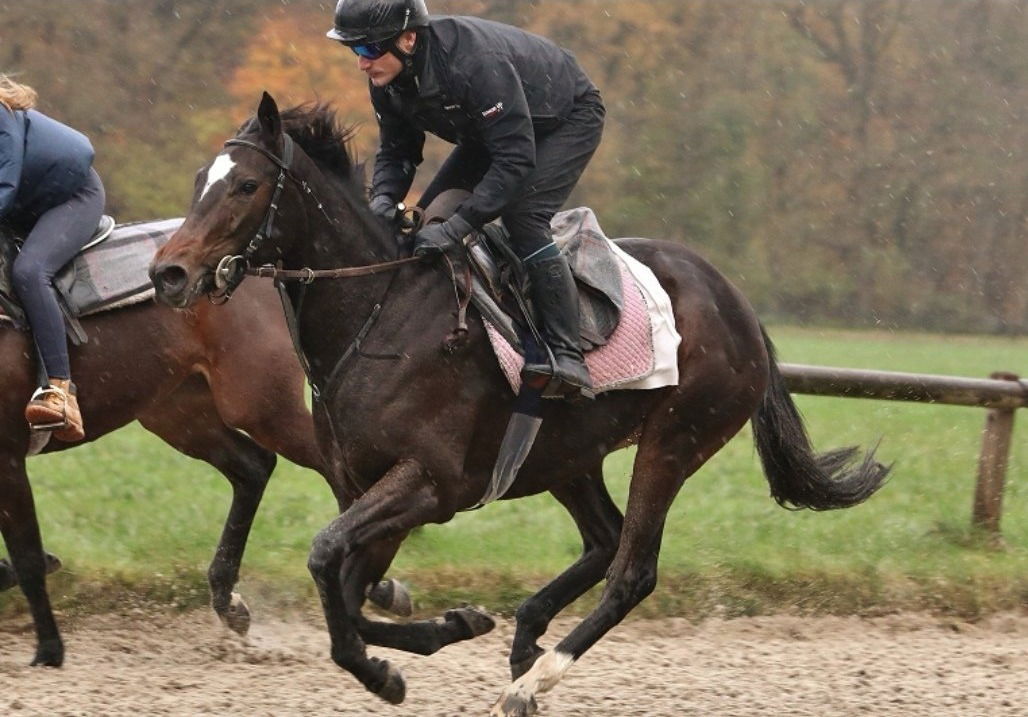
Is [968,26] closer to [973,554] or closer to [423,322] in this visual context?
[973,554]


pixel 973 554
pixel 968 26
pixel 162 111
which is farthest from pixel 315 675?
pixel 968 26

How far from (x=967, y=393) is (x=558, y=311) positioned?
147 inches

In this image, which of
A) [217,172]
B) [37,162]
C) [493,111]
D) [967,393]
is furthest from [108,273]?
[967,393]

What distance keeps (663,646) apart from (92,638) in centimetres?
260

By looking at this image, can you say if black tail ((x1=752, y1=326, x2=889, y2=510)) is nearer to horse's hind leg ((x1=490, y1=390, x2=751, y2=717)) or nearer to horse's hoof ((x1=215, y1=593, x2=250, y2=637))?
horse's hind leg ((x1=490, y1=390, x2=751, y2=717))

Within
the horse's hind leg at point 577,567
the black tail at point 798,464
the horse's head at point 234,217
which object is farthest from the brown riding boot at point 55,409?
the black tail at point 798,464

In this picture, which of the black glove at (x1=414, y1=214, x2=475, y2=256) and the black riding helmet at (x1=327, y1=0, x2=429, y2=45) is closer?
the black riding helmet at (x1=327, y1=0, x2=429, y2=45)

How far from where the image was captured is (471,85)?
15.6ft

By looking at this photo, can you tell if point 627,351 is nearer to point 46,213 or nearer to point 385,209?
point 385,209

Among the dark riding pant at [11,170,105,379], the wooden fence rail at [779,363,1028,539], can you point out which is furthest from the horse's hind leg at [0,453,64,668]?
the wooden fence rail at [779,363,1028,539]

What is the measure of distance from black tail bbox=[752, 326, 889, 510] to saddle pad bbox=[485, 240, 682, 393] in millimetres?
779

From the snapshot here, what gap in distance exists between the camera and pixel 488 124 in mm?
4805

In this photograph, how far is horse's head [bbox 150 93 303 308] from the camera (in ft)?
14.5

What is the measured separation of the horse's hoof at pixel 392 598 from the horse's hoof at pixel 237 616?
24.1 inches
